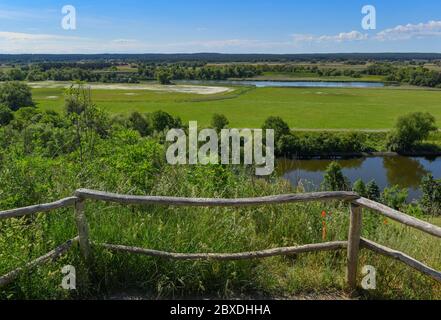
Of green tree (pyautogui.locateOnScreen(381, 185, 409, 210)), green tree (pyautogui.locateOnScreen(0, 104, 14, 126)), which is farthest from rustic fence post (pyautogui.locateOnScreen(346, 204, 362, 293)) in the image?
green tree (pyautogui.locateOnScreen(0, 104, 14, 126))

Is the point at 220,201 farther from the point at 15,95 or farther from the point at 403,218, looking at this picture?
the point at 15,95

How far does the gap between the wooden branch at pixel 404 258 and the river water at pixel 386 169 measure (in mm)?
37033

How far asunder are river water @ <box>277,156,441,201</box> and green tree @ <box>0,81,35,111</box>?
4475 centimetres

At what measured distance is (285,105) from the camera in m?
100

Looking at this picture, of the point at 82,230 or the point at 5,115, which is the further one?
the point at 5,115

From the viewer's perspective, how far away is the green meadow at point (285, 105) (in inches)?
3093

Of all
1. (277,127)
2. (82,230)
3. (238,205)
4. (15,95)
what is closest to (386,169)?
(277,127)

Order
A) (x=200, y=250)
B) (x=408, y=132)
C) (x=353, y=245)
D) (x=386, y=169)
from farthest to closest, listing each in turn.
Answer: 1. (x=408, y=132)
2. (x=386, y=169)
3. (x=200, y=250)
4. (x=353, y=245)

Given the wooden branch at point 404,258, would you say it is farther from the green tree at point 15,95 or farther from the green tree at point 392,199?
the green tree at point 15,95

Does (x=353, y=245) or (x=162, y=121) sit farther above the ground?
(x=353, y=245)

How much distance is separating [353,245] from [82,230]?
8.49 ft

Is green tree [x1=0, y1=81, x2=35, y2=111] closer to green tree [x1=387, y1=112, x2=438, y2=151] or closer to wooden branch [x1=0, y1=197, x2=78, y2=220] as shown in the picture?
green tree [x1=387, y1=112, x2=438, y2=151]
